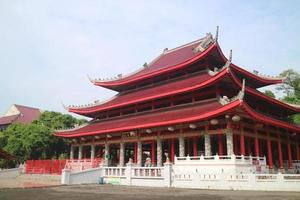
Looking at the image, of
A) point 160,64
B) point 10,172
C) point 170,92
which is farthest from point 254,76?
point 10,172

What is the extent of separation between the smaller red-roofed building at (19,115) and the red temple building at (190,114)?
2687 cm

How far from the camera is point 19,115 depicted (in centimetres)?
5734

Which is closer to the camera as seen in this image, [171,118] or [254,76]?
[171,118]

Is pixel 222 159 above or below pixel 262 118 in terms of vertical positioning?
below

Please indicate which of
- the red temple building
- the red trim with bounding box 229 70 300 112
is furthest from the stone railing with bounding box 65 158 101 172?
the red trim with bounding box 229 70 300 112

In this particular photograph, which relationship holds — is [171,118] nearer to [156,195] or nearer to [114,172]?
[114,172]

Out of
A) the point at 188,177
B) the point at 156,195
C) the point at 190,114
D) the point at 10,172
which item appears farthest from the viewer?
the point at 10,172

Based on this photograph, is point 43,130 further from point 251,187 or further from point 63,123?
point 251,187

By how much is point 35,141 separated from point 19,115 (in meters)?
25.1

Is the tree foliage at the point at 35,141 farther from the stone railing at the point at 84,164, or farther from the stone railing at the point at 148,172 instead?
the stone railing at the point at 148,172

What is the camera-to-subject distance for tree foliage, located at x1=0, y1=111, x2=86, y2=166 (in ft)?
115

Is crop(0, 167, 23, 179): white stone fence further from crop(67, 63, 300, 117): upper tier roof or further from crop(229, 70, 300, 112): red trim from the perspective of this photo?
crop(229, 70, 300, 112): red trim

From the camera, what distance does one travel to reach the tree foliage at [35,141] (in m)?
34.9

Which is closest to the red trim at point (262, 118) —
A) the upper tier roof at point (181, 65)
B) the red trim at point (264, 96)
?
the red trim at point (264, 96)
